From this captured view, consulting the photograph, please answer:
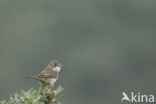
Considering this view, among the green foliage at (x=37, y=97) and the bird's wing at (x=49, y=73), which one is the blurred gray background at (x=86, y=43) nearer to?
the bird's wing at (x=49, y=73)

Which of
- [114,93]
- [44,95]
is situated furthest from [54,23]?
[44,95]

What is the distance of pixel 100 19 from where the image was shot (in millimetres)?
57219

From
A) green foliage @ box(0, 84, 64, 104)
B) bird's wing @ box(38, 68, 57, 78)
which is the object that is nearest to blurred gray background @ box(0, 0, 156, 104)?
bird's wing @ box(38, 68, 57, 78)

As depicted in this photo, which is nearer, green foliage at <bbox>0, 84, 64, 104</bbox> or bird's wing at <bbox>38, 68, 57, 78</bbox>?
green foliage at <bbox>0, 84, 64, 104</bbox>

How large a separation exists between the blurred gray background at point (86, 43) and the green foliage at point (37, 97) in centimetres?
4090

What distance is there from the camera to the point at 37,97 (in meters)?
3.73

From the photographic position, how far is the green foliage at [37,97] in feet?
12.2

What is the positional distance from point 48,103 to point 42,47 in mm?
47721

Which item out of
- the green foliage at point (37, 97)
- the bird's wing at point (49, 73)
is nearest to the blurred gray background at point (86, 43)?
the bird's wing at point (49, 73)

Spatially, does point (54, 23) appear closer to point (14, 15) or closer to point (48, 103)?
point (14, 15)

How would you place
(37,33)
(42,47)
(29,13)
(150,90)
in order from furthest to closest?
(29,13), (37,33), (42,47), (150,90)

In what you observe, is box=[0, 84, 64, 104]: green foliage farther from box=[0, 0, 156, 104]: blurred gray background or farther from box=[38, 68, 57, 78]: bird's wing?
box=[0, 0, 156, 104]: blurred gray background

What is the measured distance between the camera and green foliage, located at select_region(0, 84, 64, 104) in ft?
12.2

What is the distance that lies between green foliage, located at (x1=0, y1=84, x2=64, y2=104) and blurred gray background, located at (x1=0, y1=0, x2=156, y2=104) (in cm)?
4090
